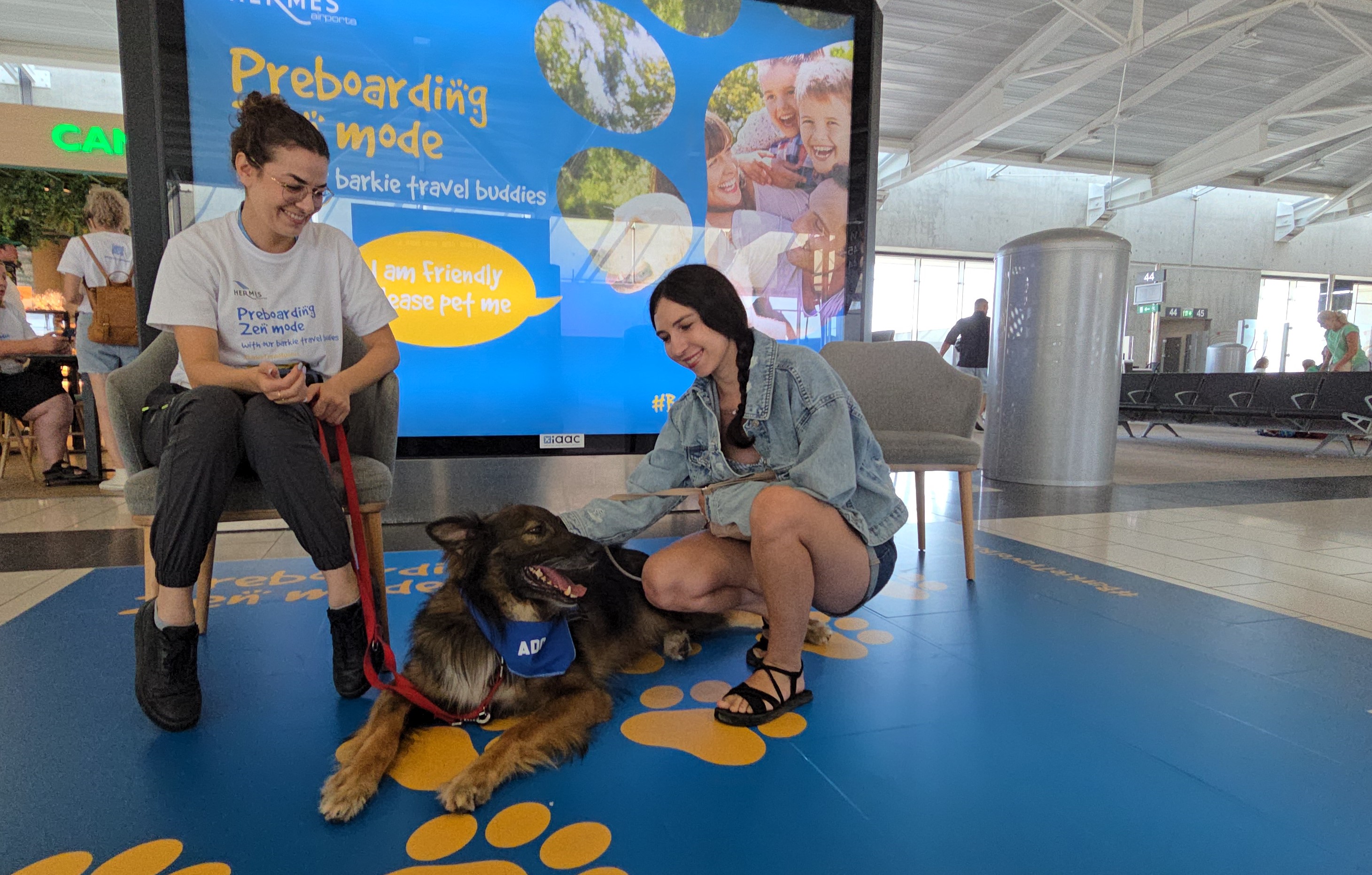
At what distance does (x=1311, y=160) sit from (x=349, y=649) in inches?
804

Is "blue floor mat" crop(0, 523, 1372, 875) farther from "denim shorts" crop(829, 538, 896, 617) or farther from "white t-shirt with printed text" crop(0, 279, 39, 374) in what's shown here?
"white t-shirt with printed text" crop(0, 279, 39, 374)

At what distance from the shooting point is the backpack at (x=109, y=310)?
177 inches

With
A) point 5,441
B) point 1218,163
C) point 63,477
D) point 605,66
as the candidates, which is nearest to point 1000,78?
point 1218,163

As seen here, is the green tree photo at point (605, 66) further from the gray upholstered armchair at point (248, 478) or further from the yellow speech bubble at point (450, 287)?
the gray upholstered armchair at point (248, 478)

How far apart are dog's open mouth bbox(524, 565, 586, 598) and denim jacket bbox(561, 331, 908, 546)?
0.72 ft

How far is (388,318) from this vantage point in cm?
205

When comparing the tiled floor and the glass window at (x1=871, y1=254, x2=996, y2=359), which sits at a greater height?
the glass window at (x1=871, y1=254, x2=996, y2=359)

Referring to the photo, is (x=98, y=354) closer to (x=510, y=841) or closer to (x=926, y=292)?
(x=510, y=841)

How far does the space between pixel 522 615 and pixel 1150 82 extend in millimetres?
14305

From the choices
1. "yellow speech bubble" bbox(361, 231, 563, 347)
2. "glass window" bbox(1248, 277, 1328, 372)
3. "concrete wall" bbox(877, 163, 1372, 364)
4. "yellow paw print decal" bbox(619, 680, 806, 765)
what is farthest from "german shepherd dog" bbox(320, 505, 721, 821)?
"glass window" bbox(1248, 277, 1328, 372)

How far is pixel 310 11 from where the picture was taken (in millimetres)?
3258

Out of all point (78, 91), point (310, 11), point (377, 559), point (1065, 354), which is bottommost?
point (377, 559)

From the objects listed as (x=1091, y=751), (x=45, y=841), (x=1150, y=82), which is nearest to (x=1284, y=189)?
(x=1150, y=82)

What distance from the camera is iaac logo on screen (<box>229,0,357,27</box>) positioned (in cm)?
320
